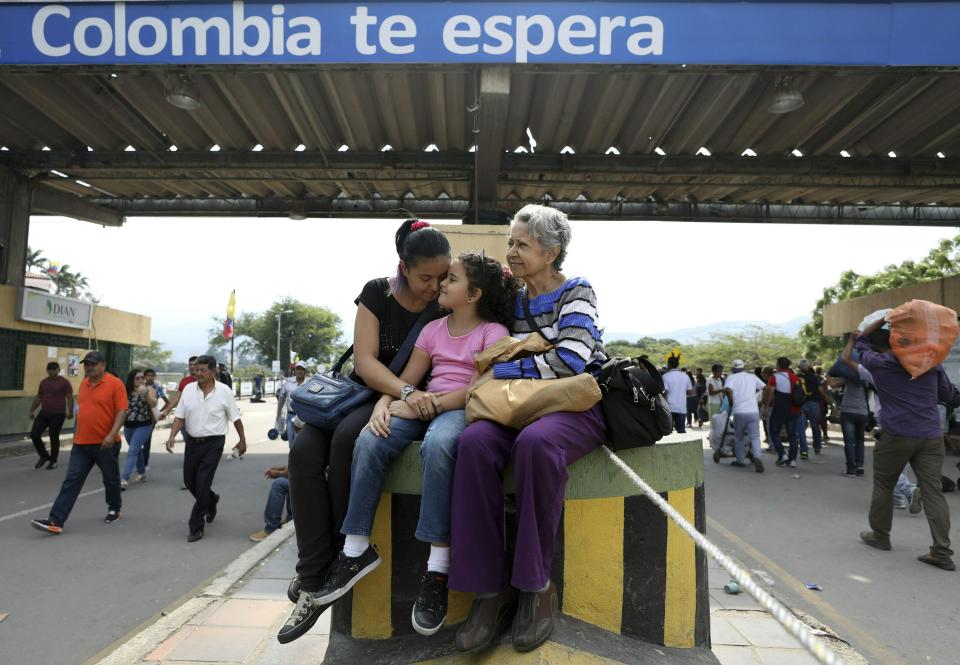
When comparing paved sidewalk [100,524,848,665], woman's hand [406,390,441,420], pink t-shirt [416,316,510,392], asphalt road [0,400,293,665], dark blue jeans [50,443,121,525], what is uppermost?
pink t-shirt [416,316,510,392]

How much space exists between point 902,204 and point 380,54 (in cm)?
1003

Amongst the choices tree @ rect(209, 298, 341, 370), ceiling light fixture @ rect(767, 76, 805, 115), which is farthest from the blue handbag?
tree @ rect(209, 298, 341, 370)

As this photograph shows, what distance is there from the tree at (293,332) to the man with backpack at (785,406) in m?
65.1

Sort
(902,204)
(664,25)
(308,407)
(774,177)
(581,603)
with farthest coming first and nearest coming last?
(902,204) → (774,177) → (664,25) → (308,407) → (581,603)

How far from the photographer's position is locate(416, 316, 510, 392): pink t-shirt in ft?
8.54

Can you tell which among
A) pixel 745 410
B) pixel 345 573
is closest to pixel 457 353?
pixel 345 573

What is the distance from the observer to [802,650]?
3494mm

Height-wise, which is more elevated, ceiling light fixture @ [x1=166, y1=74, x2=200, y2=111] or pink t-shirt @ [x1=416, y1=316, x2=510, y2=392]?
ceiling light fixture @ [x1=166, y1=74, x2=200, y2=111]

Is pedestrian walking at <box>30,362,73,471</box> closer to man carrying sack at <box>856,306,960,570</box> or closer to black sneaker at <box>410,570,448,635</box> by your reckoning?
black sneaker at <box>410,570,448,635</box>

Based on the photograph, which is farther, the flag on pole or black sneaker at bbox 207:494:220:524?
the flag on pole

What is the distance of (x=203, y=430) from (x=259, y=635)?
12.0 feet

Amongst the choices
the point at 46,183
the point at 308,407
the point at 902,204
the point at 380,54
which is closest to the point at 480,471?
the point at 308,407

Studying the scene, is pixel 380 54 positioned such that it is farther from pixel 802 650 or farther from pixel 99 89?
pixel 802 650

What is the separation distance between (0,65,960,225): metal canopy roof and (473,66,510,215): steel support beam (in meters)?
0.03
